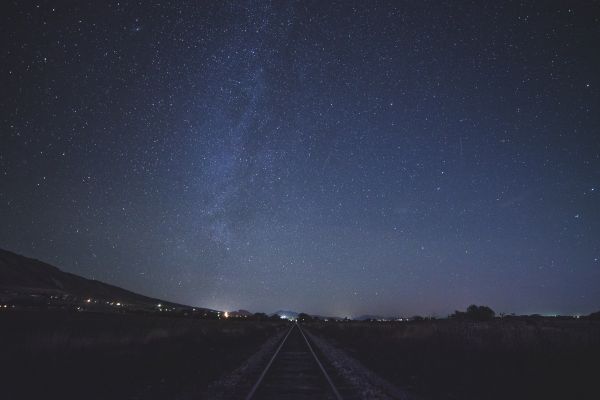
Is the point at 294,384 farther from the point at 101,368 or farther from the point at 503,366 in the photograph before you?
the point at 101,368

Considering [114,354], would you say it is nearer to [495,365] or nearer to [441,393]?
[441,393]

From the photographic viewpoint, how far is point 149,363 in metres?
15.5

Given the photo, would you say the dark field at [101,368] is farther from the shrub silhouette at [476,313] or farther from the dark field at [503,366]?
the shrub silhouette at [476,313]

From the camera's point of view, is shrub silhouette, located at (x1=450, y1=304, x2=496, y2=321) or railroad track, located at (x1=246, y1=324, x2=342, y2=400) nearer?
railroad track, located at (x1=246, y1=324, x2=342, y2=400)

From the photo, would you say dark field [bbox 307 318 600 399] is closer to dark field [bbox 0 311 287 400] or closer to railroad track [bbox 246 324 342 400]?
railroad track [bbox 246 324 342 400]

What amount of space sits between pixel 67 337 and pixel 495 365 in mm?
15954

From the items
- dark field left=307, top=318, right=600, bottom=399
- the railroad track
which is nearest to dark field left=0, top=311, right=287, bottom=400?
the railroad track

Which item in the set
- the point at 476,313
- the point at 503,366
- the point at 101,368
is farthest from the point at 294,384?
the point at 476,313

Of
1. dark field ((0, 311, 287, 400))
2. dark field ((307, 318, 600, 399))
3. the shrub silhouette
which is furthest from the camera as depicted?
the shrub silhouette

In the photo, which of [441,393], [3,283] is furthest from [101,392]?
[3,283]

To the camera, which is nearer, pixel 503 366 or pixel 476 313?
pixel 503 366

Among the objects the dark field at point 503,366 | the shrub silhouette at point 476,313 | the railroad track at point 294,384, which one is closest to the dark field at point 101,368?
the railroad track at point 294,384

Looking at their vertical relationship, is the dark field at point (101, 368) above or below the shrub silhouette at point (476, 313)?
below

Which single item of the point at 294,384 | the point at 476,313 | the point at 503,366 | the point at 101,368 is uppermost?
the point at 476,313
